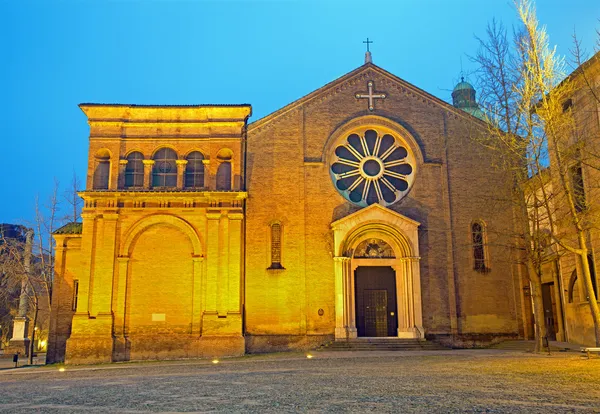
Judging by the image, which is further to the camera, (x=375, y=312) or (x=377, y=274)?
(x=377, y=274)

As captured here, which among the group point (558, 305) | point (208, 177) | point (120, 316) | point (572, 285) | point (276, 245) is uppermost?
point (208, 177)

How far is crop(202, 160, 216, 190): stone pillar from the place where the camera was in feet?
79.8

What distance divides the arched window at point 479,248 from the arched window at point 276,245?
861 centimetres

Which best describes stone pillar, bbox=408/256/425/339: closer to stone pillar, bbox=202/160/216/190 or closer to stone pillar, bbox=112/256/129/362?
stone pillar, bbox=202/160/216/190

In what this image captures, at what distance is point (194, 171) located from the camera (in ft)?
81.6

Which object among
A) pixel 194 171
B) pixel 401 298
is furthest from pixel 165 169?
pixel 401 298

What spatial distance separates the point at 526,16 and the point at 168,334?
1765 cm

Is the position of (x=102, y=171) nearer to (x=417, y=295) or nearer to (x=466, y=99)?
(x=417, y=295)

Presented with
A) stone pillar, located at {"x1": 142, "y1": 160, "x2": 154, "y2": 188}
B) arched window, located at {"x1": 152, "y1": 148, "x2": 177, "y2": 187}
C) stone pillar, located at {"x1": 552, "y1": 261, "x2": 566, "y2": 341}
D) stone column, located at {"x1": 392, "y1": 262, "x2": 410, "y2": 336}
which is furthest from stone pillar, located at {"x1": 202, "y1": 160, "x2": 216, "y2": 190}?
stone pillar, located at {"x1": 552, "y1": 261, "x2": 566, "y2": 341}

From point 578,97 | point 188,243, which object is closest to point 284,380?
point 188,243

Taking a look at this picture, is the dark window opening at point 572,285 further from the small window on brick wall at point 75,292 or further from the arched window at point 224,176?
the small window on brick wall at point 75,292

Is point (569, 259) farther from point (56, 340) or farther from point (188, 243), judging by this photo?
point (56, 340)

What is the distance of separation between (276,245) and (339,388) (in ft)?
43.5

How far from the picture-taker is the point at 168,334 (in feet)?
75.2
